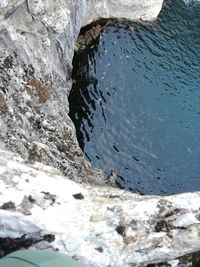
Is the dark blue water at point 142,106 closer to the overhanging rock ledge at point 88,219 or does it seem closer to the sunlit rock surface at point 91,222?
the overhanging rock ledge at point 88,219

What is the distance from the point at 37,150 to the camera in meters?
19.5

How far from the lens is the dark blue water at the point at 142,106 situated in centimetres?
2972

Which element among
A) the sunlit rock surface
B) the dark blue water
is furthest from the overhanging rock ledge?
the dark blue water

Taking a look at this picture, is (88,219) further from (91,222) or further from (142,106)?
(142,106)

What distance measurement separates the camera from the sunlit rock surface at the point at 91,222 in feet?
38.6

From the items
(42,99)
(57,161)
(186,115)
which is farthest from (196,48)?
(57,161)

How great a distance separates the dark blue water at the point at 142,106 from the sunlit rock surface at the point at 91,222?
50.6ft

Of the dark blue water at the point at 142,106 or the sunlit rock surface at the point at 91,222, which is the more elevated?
the dark blue water at the point at 142,106

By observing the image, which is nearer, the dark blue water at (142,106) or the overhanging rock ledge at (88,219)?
the overhanging rock ledge at (88,219)

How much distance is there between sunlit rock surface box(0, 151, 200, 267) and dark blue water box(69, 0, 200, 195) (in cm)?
1542

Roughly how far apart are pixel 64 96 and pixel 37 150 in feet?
34.7

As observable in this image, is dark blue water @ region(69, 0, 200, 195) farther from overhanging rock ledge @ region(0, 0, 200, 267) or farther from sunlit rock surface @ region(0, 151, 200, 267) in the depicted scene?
sunlit rock surface @ region(0, 151, 200, 267)

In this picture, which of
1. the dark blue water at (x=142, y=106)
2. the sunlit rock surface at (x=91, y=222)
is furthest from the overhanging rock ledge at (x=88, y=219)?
the dark blue water at (x=142, y=106)

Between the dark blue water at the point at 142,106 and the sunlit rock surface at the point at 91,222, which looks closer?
the sunlit rock surface at the point at 91,222
